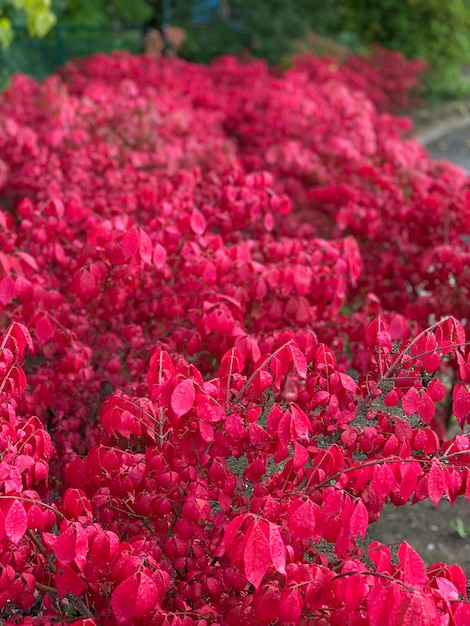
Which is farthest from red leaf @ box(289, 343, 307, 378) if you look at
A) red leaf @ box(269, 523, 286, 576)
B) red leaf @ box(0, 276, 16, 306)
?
red leaf @ box(0, 276, 16, 306)

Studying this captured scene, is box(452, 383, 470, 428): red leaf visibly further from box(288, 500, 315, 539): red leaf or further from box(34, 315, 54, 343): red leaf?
box(34, 315, 54, 343): red leaf

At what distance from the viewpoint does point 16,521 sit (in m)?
1.62

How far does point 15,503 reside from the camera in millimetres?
1620

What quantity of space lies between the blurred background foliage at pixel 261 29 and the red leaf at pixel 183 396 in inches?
321

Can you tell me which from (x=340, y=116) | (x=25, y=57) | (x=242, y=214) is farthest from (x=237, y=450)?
(x=25, y=57)

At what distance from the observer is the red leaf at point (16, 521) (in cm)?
160

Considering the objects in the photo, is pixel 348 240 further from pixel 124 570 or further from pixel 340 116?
pixel 340 116

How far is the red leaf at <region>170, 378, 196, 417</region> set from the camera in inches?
70.1

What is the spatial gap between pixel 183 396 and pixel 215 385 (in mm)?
271

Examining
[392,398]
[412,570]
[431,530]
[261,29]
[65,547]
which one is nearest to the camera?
[412,570]

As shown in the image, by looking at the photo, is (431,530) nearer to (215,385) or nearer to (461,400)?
(461,400)

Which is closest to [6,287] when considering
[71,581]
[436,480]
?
[71,581]

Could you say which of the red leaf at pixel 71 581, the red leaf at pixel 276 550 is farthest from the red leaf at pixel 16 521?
the red leaf at pixel 276 550

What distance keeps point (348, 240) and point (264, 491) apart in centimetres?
142
